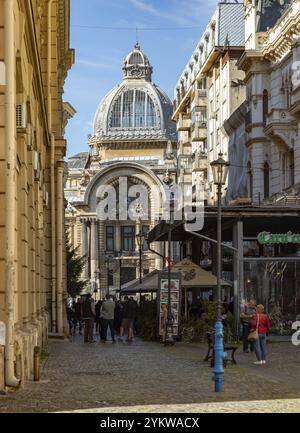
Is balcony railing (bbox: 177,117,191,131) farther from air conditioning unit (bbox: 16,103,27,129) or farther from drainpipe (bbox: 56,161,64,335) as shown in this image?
air conditioning unit (bbox: 16,103,27,129)

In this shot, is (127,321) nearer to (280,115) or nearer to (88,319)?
(88,319)

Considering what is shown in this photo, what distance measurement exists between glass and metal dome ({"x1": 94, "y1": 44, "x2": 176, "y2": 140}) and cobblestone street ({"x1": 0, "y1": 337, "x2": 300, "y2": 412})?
124 meters

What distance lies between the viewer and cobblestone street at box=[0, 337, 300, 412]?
565 inches

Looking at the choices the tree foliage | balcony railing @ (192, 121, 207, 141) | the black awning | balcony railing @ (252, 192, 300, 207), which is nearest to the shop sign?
the black awning

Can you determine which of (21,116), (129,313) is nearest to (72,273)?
(129,313)

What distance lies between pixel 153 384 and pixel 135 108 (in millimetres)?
140063

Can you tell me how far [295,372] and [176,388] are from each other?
15.4 feet

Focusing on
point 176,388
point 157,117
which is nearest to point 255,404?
point 176,388

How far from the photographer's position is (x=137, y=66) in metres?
161

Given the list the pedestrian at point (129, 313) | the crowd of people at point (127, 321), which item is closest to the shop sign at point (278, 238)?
the crowd of people at point (127, 321)

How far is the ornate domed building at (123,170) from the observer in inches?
5167

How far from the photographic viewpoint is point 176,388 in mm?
17031

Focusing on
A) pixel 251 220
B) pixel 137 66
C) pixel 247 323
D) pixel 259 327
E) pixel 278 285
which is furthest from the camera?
pixel 137 66

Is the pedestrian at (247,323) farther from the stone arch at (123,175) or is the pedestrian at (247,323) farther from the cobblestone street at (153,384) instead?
the stone arch at (123,175)
